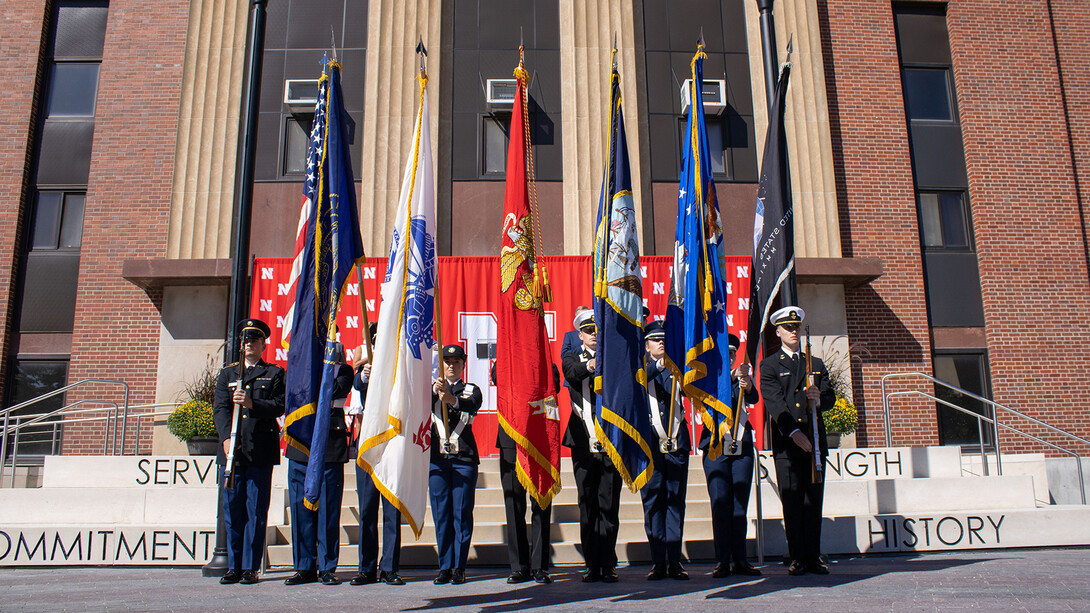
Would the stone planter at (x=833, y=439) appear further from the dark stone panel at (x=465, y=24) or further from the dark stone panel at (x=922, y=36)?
the dark stone panel at (x=465, y=24)

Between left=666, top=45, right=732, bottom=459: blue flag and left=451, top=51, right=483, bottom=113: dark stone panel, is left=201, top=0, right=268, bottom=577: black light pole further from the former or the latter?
left=451, top=51, right=483, bottom=113: dark stone panel

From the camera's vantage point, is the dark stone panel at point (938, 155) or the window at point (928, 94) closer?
the dark stone panel at point (938, 155)

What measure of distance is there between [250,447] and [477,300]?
6.53m

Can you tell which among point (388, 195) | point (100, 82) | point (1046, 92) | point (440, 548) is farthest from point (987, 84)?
point (100, 82)

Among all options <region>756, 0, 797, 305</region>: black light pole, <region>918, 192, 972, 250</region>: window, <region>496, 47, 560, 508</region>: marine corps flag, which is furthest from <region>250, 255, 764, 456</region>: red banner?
<region>496, 47, 560, 508</region>: marine corps flag

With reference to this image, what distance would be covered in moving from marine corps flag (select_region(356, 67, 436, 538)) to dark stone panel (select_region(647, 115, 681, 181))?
Result: 26.4 feet

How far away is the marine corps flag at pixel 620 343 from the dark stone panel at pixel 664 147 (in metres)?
7.58

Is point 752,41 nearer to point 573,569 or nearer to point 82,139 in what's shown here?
point 573,569

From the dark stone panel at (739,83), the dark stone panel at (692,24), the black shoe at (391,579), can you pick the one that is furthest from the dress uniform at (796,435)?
the dark stone panel at (692,24)

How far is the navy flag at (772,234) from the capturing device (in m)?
7.01

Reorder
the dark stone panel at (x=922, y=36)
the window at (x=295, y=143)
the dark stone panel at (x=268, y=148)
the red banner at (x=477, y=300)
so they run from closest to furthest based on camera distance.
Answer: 1. the red banner at (x=477, y=300)
2. the dark stone panel at (x=268, y=148)
3. the window at (x=295, y=143)
4. the dark stone panel at (x=922, y=36)

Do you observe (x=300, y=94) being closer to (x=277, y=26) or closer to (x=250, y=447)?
(x=277, y=26)

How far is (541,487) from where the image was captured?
6109mm

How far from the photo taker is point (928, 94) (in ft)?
49.9
